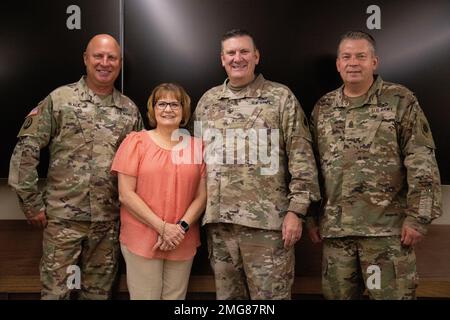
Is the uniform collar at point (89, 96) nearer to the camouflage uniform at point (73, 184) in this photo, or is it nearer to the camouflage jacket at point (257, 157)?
the camouflage uniform at point (73, 184)

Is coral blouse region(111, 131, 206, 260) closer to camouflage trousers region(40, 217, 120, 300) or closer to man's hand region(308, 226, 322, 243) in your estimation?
camouflage trousers region(40, 217, 120, 300)

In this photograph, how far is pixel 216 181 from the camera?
1991mm

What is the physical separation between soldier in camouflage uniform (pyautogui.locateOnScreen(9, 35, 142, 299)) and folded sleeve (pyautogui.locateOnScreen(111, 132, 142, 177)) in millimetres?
116

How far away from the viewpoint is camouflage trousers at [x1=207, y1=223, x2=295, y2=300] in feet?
6.33

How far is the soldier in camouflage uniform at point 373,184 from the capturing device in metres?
1.90

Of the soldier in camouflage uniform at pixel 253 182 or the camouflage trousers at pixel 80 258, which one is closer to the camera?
the soldier in camouflage uniform at pixel 253 182

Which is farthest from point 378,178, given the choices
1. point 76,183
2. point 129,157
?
point 76,183

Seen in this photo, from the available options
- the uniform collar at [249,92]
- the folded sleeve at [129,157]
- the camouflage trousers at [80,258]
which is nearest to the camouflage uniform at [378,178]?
the uniform collar at [249,92]

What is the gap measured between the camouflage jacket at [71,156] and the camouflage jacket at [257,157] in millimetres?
471

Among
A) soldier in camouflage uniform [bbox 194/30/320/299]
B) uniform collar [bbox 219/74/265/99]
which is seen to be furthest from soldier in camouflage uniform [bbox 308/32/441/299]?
uniform collar [bbox 219/74/265/99]

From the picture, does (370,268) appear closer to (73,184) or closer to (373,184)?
(373,184)

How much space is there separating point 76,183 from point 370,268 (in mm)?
1324

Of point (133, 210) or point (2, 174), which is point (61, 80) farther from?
point (133, 210)
